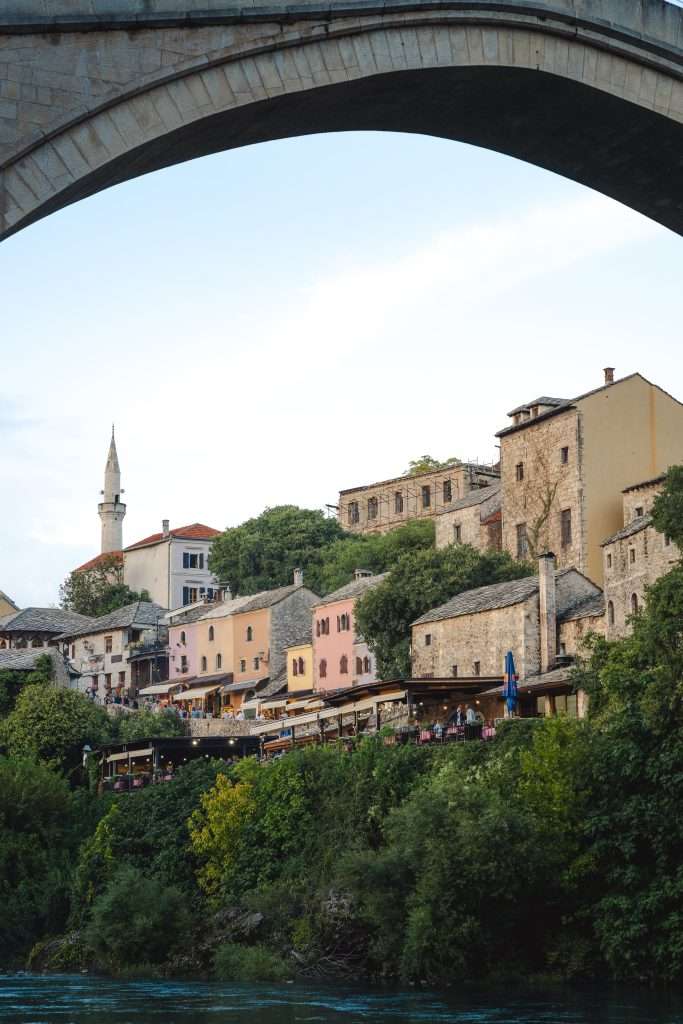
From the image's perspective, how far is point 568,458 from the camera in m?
49.2

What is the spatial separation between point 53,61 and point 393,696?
32129mm

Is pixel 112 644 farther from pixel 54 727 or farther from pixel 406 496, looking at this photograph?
pixel 54 727

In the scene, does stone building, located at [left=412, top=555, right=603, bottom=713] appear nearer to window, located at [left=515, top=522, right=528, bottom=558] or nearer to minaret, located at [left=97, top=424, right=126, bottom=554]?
window, located at [left=515, top=522, right=528, bottom=558]

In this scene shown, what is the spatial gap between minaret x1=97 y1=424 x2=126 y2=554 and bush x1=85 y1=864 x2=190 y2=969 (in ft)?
217

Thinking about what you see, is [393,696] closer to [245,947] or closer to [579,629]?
[579,629]

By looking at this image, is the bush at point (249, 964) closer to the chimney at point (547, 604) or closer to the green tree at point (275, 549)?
the chimney at point (547, 604)

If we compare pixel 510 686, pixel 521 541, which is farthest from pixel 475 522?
pixel 510 686

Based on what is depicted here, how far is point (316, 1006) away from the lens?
23.4 meters

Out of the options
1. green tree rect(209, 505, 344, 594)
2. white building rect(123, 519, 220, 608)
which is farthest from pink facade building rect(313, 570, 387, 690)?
white building rect(123, 519, 220, 608)

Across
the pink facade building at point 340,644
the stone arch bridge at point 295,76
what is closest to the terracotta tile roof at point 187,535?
the pink facade building at point 340,644

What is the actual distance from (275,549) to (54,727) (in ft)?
84.3

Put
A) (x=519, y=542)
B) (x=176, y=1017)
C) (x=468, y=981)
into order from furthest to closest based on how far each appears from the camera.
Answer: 1. (x=519, y=542)
2. (x=468, y=981)
3. (x=176, y=1017)

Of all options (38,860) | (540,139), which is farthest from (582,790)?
(540,139)

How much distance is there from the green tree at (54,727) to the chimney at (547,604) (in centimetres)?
1626
